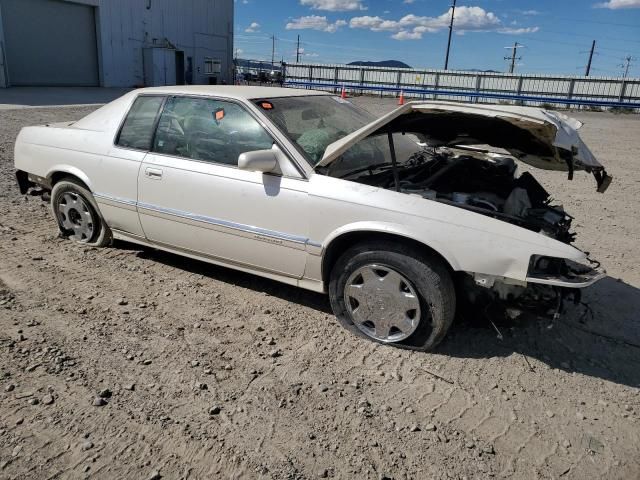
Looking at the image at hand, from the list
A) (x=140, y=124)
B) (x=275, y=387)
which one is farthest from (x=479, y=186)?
(x=140, y=124)

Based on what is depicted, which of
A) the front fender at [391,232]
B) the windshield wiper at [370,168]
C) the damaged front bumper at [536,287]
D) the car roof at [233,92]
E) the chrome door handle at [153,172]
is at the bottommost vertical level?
the damaged front bumper at [536,287]

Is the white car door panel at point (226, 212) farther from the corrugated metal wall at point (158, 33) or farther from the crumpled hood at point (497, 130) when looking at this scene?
the corrugated metal wall at point (158, 33)

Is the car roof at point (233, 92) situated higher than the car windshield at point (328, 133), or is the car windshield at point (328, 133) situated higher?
the car roof at point (233, 92)

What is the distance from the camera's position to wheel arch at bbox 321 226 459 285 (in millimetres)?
2967

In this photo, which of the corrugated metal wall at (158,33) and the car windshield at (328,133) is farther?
the corrugated metal wall at (158,33)

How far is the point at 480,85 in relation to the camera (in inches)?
1341

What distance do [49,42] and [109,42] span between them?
11.3 feet

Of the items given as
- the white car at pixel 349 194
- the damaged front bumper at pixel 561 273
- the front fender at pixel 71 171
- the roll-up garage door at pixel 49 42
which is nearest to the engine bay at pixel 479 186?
the white car at pixel 349 194

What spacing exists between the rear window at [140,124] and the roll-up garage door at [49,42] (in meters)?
22.3

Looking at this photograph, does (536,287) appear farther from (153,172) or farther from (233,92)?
(153,172)

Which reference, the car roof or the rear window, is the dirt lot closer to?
the rear window

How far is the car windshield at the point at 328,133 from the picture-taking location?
3527mm

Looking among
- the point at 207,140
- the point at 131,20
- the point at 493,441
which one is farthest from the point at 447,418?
the point at 131,20

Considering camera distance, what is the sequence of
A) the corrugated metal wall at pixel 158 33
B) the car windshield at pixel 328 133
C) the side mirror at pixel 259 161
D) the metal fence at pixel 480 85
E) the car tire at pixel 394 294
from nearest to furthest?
the car tire at pixel 394 294 < the side mirror at pixel 259 161 < the car windshield at pixel 328 133 < the corrugated metal wall at pixel 158 33 < the metal fence at pixel 480 85
